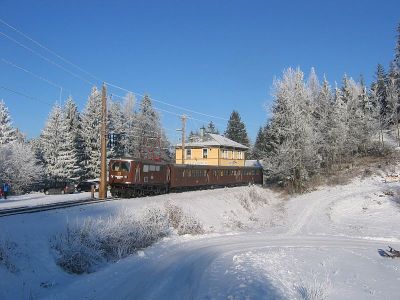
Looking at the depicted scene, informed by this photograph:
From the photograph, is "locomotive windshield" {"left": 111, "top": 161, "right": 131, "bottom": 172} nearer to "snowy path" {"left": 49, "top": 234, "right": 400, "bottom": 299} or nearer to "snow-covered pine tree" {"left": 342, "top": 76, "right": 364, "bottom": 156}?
"snowy path" {"left": 49, "top": 234, "right": 400, "bottom": 299}

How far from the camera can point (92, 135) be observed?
5741 centimetres

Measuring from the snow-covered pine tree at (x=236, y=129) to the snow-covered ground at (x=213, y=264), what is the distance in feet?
234

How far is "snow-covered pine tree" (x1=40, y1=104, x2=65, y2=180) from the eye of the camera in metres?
54.2

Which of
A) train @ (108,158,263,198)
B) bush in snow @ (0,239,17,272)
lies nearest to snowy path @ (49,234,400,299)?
bush in snow @ (0,239,17,272)

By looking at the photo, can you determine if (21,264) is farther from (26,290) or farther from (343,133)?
(343,133)

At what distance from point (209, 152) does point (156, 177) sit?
33154mm

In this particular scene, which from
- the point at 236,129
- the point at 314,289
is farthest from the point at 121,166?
the point at 236,129

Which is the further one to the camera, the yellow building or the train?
the yellow building

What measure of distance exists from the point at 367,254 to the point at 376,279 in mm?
4986

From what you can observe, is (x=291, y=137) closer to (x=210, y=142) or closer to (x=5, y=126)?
(x=210, y=142)

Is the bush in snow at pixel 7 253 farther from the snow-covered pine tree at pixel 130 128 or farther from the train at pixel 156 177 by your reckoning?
the snow-covered pine tree at pixel 130 128

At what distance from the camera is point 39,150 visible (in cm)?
6450

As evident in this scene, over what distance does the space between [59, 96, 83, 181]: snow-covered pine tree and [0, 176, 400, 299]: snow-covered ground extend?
28196 millimetres

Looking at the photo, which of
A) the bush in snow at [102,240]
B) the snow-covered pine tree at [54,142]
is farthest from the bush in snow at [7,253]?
the snow-covered pine tree at [54,142]
